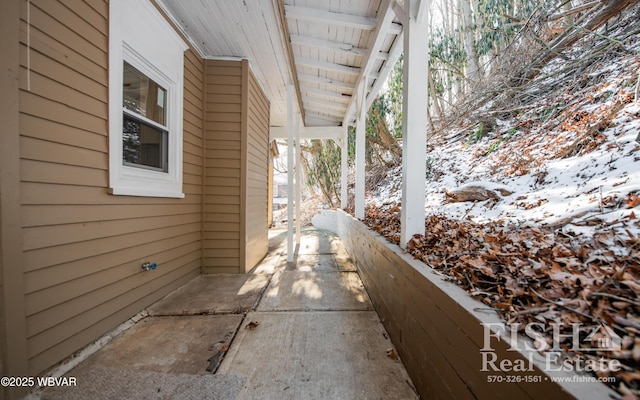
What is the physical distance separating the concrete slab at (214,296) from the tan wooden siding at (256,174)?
16.3 inches

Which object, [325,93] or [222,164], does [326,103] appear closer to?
[325,93]

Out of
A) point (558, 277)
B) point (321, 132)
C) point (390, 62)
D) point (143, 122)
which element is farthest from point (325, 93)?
point (558, 277)

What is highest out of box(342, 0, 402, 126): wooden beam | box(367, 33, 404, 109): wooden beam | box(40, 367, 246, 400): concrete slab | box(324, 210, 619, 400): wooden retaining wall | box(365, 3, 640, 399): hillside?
box(367, 33, 404, 109): wooden beam

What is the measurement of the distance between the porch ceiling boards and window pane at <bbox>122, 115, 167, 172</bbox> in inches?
48.5

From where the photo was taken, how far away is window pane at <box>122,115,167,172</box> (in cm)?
222

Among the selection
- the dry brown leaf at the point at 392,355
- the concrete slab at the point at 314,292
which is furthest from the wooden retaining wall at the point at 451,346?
the concrete slab at the point at 314,292

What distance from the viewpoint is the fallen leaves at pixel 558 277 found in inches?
28.5

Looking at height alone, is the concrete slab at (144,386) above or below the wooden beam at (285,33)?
below

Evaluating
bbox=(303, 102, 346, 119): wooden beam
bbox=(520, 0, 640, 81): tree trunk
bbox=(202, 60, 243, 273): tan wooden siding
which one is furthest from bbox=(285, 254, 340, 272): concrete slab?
bbox=(520, 0, 640, 81): tree trunk

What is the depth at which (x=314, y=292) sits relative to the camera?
2.84 m

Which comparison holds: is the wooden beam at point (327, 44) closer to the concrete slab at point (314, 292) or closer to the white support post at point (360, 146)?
the white support post at point (360, 146)

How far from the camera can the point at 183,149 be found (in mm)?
2943

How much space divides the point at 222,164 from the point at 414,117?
2.51 m

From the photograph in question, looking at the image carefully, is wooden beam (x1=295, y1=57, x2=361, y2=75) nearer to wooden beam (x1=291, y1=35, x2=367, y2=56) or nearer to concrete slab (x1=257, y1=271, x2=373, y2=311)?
wooden beam (x1=291, y1=35, x2=367, y2=56)
